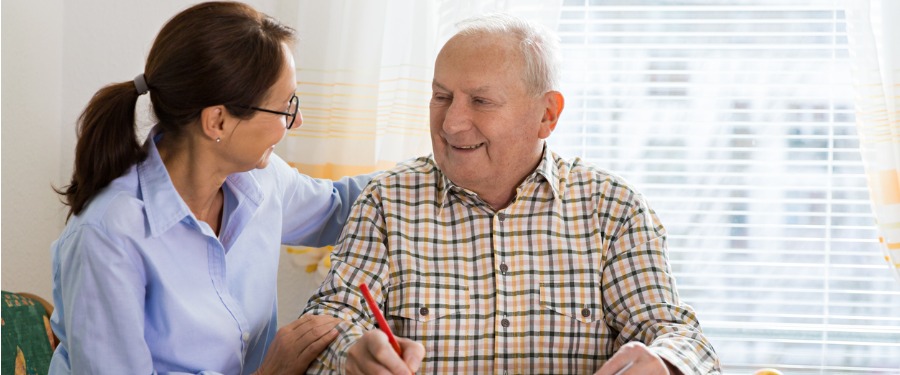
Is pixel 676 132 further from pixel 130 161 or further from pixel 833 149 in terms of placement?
pixel 130 161

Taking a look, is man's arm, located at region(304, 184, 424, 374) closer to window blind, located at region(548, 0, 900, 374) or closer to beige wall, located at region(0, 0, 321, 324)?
beige wall, located at region(0, 0, 321, 324)

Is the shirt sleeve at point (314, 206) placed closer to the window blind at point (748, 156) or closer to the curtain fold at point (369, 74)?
the curtain fold at point (369, 74)

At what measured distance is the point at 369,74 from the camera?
250cm

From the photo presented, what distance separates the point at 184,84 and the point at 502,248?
2.40 feet

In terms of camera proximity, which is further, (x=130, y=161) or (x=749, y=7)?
(x=749, y=7)

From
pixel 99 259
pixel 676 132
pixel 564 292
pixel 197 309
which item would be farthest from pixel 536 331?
pixel 676 132

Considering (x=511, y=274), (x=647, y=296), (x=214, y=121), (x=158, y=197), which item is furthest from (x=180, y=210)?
(x=647, y=296)

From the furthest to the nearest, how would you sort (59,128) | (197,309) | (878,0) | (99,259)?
1. (59,128)
2. (878,0)
3. (197,309)
4. (99,259)

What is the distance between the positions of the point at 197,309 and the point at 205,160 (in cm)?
29

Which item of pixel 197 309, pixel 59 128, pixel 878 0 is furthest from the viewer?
pixel 59 128

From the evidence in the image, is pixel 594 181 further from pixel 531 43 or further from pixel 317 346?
pixel 317 346

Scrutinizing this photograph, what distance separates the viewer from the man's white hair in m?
1.86

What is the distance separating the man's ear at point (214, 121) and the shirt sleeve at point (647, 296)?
2.75 ft

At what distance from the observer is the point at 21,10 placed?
97.3 inches
